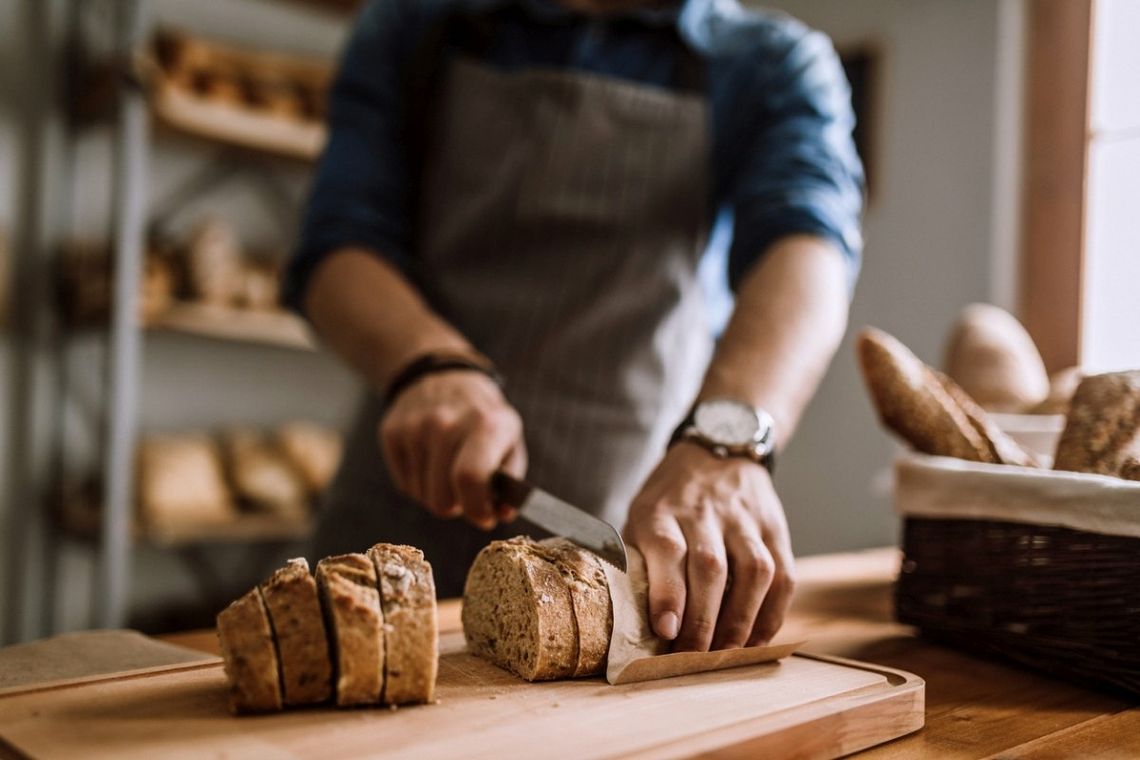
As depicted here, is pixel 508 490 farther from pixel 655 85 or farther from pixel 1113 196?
pixel 1113 196

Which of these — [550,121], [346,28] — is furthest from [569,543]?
[346,28]

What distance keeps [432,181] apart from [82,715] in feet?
3.64

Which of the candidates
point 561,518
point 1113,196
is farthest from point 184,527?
point 1113,196

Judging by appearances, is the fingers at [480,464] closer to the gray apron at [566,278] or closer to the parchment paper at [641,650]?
the parchment paper at [641,650]

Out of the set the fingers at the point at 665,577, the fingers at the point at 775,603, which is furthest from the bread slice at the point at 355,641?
the fingers at the point at 775,603

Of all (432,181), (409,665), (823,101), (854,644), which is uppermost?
(823,101)

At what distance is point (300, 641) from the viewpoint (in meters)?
0.76

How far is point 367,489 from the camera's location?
5.14 feet

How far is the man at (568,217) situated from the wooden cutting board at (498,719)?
1.67 feet

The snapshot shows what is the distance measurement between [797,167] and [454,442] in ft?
2.24

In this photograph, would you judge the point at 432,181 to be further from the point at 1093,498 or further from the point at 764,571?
the point at 1093,498

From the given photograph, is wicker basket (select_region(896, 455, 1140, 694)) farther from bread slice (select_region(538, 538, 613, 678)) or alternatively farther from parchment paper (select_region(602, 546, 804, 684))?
bread slice (select_region(538, 538, 613, 678))

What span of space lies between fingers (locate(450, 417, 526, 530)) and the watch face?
0.22 metres

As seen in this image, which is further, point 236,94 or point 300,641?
point 236,94
